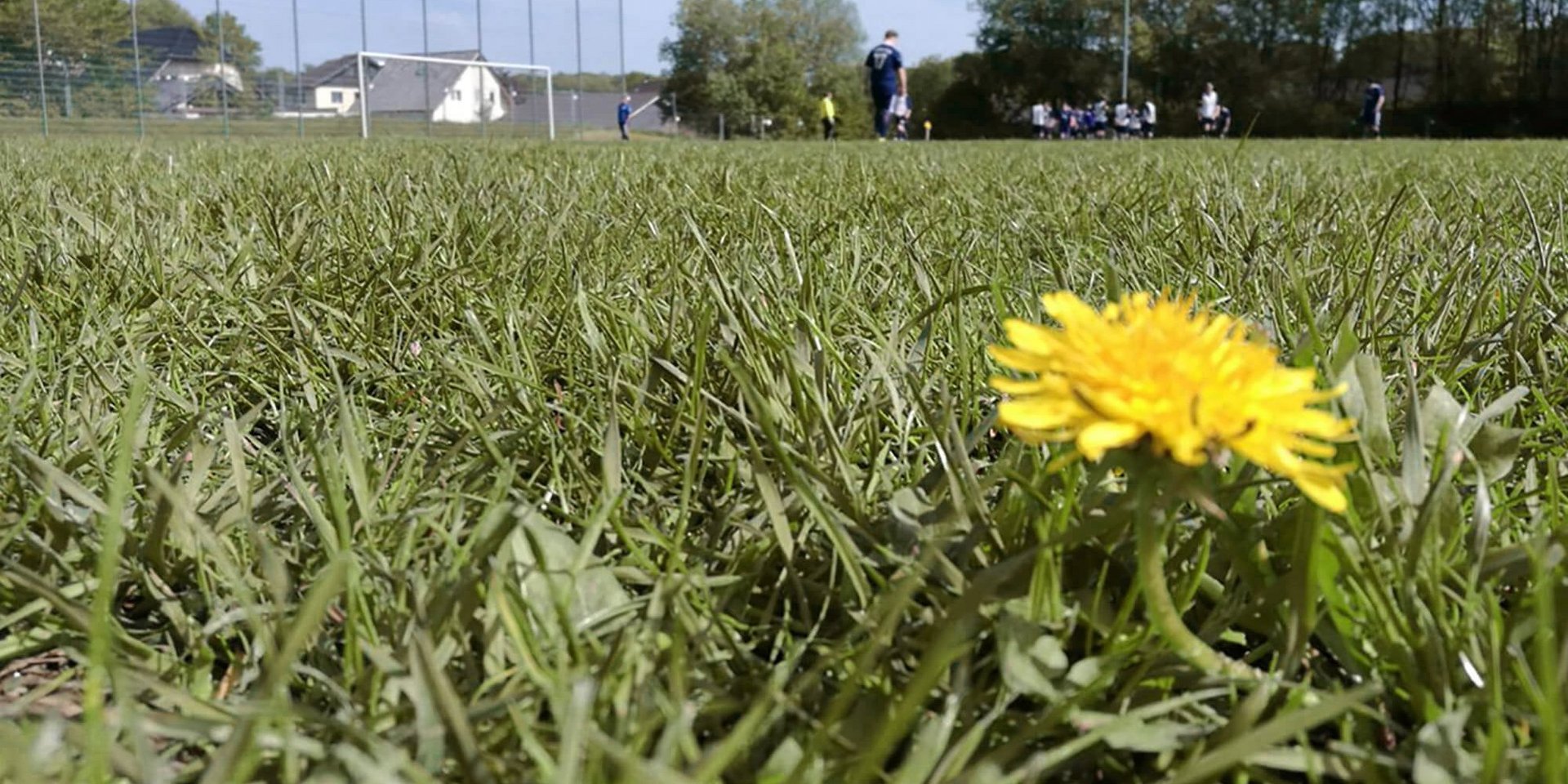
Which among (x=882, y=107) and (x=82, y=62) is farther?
(x=82, y=62)

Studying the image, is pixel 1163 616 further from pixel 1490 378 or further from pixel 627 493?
pixel 1490 378

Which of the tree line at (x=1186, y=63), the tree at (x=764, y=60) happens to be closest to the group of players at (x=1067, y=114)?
the tree line at (x=1186, y=63)

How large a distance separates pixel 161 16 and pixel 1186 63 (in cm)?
2893

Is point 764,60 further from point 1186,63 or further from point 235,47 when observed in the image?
point 235,47

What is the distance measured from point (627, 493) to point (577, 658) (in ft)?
0.67

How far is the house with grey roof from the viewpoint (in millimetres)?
19469

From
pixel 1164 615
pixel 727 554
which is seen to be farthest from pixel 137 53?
pixel 1164 615

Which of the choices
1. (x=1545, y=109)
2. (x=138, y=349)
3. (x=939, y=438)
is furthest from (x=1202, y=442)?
(x=1545, y=109)

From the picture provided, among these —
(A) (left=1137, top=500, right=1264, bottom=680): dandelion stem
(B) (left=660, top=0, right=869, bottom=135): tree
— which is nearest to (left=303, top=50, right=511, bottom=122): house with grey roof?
(B) (left=660, top=0, right=869, bottom=135): tree

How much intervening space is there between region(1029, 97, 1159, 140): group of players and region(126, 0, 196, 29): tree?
16990 mm

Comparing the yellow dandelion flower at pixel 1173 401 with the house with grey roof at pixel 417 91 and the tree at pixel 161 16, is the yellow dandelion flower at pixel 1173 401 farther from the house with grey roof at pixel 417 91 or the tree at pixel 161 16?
the tree at pixel 161 16

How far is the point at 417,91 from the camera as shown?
66.2ft

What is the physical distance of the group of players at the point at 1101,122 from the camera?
23906 millimetres

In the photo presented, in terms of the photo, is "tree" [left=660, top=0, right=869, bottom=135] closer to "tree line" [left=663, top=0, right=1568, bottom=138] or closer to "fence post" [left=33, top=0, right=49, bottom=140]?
"tree line" [left=663, top=0, right=1568, bottom=138]
